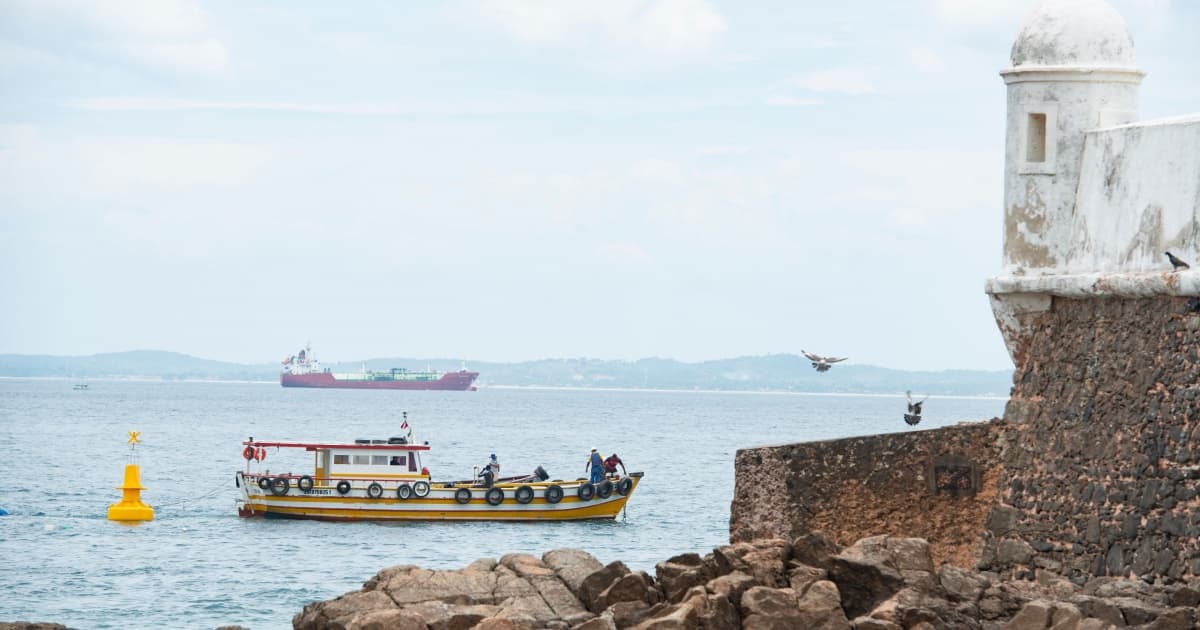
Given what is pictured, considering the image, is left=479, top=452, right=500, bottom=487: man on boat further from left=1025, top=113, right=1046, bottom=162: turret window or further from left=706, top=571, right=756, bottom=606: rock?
left=706, top=571, right=756, bottom=606: rock

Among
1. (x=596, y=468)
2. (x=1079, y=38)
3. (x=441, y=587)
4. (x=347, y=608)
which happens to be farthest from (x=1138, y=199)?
(x=596, y=468)

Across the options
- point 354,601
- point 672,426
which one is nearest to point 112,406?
point 672,426

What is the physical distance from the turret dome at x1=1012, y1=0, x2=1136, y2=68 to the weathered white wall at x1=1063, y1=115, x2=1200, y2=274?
24.7 inches

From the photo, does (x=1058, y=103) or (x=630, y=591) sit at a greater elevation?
(x=1058, y=103)

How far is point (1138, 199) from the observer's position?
13.6 meters

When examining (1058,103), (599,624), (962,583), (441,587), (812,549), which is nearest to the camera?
(599,624)

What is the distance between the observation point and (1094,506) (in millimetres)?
13594

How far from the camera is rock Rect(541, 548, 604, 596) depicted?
1603 centimetres

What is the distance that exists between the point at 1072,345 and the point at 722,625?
3707 mm

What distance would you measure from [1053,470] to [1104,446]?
72 centimetres

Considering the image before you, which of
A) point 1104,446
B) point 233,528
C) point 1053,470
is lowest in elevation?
point 233,528

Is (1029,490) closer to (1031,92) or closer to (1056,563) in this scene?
(1056,563)

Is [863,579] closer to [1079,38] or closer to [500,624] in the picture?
[500,624]

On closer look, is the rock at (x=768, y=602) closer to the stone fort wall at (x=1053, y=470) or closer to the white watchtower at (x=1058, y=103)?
the stone fort wall at (x=1053, y=470)
